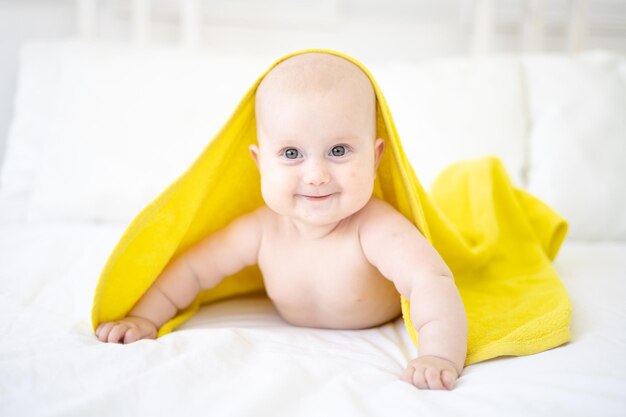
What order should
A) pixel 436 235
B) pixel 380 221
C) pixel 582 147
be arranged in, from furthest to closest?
pixel 582 147 < pixel 436 235 < pixel 380 221

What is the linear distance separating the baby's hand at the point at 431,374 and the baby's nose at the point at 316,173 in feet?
0.94

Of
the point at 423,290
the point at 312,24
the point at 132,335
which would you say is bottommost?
the point at 132,335

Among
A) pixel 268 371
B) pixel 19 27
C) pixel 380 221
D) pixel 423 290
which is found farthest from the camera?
pixel 19 27

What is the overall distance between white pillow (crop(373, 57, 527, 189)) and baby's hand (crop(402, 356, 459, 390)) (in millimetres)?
867

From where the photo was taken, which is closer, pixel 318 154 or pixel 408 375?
pixel 408 375

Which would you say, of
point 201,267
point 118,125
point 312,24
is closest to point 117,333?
point 201,267

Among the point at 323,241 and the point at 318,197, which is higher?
the point at 318,197

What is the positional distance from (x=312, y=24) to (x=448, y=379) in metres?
1.73

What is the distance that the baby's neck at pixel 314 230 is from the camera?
93 cm

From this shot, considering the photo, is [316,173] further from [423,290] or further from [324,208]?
[423,290]

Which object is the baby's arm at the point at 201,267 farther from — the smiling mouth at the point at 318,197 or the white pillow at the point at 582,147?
the white pillow at the point at 582,147

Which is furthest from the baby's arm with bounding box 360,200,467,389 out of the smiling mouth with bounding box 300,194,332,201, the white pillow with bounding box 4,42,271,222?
the white pillow with bounding box 4,42,271,222

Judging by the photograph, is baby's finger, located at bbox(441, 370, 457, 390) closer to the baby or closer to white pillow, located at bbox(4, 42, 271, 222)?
the baby

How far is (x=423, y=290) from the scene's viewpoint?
78 cm
